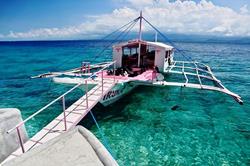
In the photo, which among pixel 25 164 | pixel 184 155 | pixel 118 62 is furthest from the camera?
pixel 118 62

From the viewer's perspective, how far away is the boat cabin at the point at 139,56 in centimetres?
1677

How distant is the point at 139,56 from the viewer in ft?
57.1

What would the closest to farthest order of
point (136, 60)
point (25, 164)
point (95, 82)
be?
point (25, 164)
point (95, 82)
point (136, 60)

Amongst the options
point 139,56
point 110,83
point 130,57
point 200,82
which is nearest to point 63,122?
point 110,83

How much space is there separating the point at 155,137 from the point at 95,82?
16.7 feet

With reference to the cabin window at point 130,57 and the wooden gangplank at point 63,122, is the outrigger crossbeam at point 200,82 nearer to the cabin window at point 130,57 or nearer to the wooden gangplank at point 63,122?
the cabin window at point 130,57

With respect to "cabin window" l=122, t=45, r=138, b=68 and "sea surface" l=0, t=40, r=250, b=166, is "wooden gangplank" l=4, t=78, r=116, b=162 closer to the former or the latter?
"sea surface" l=0, t=40, r=250, b=166

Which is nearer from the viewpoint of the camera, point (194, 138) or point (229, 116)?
point (194, 138)

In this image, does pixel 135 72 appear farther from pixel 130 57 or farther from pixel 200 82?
pixel 200 82

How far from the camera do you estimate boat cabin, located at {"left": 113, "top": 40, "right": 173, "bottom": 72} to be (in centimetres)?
1677

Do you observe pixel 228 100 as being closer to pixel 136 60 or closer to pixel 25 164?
pixel 136 60

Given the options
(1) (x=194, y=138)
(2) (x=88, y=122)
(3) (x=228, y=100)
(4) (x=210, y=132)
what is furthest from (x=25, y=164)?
(3) (x=228, y=100)

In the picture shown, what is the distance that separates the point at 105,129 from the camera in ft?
35.6

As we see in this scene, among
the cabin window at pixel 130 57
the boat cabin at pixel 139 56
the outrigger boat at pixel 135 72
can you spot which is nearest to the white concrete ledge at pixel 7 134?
the outrigger boat at pixel 135 72
